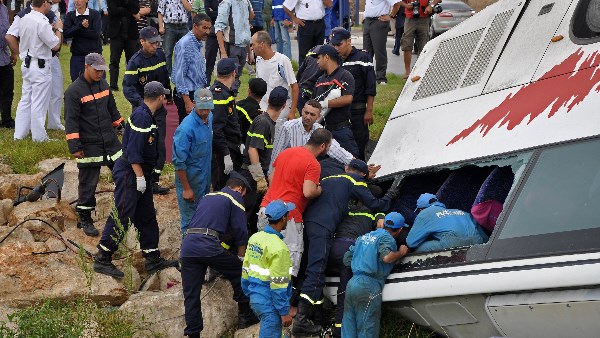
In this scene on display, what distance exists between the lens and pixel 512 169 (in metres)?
7.12

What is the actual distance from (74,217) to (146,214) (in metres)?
1.65

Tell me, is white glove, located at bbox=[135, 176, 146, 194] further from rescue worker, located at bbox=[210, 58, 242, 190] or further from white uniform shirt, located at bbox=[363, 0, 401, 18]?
white uniform shirt, located at bbox=[363, 0, 401, 18]

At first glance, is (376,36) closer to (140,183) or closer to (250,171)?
(250,171)

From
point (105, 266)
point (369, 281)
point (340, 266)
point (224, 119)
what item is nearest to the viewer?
point (369, 281)

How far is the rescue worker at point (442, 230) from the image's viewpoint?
7102 mm

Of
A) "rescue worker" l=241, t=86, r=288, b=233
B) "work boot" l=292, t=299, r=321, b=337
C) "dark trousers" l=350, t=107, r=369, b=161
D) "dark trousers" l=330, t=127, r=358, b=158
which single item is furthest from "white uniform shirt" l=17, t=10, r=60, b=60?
"work boot" l=292, t=299, r=321, b=337

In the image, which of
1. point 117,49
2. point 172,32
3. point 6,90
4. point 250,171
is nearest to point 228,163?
point 250,171

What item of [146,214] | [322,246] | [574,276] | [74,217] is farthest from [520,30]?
[74,217]

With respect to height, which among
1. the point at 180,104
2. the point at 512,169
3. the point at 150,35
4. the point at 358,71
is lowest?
the point at 180,104

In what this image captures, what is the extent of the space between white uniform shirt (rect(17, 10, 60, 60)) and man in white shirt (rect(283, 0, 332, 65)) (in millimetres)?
3715

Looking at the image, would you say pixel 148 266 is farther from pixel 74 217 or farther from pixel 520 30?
pixel 520 30

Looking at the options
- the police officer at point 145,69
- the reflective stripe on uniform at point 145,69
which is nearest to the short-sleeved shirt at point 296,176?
the police officer at point 145,69

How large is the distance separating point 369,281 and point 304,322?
0.87 meters

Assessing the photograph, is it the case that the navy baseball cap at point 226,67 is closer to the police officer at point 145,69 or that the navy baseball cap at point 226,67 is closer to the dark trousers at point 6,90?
the police officer at point 145,69
